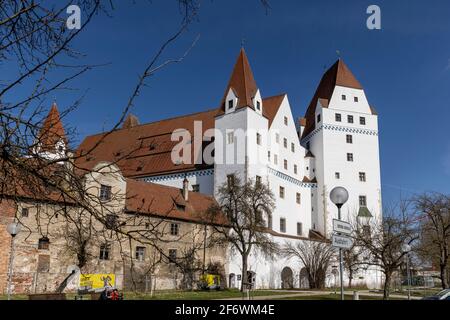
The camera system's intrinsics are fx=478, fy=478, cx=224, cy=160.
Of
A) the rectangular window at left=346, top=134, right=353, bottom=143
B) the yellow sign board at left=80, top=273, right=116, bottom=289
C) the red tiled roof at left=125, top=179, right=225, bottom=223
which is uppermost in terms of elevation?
the rectangular window at left=346, top=134, right=353, bottom=143

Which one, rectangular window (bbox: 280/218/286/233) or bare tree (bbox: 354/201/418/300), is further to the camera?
rectangular window (bbox: 280/218/286/233)

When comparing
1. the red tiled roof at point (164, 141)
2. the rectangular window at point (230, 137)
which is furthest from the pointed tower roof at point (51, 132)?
the rectangular window at point (230, 137)

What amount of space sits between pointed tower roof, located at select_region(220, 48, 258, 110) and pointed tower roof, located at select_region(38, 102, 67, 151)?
4267cm

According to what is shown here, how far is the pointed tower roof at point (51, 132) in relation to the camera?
4448mm

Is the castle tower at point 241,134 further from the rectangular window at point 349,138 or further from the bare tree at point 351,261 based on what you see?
the rectangular window at point 349,138

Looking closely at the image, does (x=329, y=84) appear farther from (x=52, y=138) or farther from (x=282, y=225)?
(x=52, y=138)

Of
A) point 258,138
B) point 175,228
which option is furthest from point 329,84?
point 175,228

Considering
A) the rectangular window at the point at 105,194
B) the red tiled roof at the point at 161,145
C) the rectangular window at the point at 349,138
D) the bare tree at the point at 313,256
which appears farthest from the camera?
the rectangular window at the point at 349,138

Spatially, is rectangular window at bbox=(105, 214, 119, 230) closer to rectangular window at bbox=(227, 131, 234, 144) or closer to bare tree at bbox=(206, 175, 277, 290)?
bare tree at bbox=(206, 175, 277, 290)

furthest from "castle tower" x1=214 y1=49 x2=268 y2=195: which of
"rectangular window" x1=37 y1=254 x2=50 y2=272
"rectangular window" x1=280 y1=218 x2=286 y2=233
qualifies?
"rectangular window" x1=37 y1=254 x2=50 y2=272

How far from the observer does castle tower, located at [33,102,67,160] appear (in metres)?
4.44

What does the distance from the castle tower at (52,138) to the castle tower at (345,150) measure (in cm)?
4976
